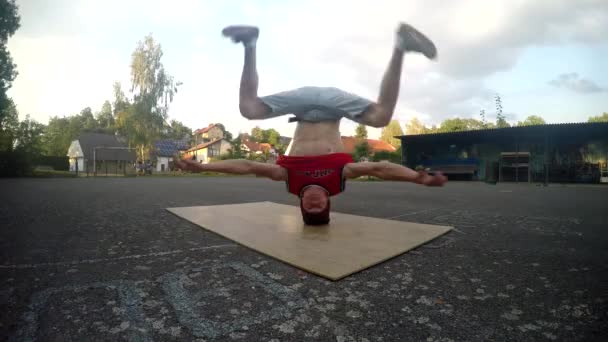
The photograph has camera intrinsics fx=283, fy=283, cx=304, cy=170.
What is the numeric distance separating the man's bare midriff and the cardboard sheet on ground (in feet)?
2.92

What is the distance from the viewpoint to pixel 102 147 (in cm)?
2825

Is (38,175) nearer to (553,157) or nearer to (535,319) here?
(535,319)

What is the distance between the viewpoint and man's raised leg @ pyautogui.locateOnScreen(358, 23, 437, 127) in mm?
2521

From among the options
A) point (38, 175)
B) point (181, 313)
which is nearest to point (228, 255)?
point (181, 313)

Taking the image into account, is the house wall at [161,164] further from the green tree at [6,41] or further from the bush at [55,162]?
the green tree at [6,41]

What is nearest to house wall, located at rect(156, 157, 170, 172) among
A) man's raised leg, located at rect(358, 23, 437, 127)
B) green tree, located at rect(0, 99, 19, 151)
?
green tree, located at rect(0, 99, 19, 151)

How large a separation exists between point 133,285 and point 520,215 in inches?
211

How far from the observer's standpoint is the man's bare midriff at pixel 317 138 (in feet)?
9.93

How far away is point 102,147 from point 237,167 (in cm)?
3195

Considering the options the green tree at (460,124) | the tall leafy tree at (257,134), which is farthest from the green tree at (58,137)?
the green tree at (460,124)

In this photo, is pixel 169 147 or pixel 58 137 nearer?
pixel 58 137

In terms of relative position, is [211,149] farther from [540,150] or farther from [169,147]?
[540,150]

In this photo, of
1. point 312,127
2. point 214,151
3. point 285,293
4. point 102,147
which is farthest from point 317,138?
point 214,151

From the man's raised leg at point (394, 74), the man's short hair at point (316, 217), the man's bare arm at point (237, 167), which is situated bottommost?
the man's short hair at point (316, 217)
